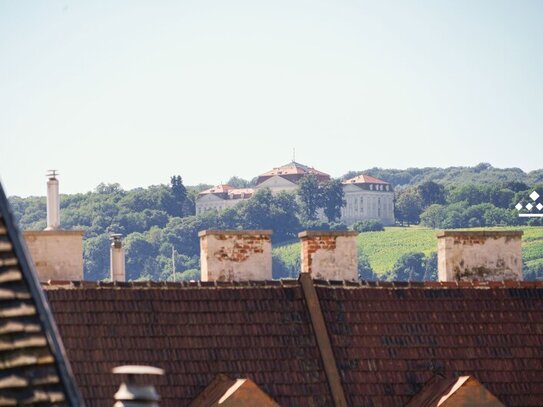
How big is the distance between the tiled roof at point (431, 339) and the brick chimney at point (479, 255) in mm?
2423

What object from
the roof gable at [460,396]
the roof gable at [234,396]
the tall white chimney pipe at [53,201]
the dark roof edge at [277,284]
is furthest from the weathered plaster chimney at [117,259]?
the roof gable at [234,396]

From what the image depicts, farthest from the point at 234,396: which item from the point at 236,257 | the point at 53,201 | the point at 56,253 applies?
the point at 53,201

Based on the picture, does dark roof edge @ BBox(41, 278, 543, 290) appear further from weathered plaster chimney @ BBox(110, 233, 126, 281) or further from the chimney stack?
the chimney stack

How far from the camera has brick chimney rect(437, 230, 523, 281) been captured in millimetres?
25891

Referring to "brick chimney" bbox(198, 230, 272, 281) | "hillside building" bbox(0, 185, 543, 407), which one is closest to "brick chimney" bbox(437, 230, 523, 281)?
"hillside building" bbox(0, 185, 543, 407)

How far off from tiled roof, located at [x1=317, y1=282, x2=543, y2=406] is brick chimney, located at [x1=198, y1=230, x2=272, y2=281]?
2.33 metres

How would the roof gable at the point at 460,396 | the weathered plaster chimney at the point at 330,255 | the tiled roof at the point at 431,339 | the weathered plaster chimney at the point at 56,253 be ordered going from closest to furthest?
the roof gable at the point at 460,396 → the tiled roof at the point at 431,339 → the weathered plaster chimney at the point at 56,253 → the weathered plaster chimney at the point at 330,255

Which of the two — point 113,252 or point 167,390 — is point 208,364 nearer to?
point 167,390

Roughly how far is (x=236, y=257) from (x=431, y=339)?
343 centimetres

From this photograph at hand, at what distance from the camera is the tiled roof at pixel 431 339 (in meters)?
21.6

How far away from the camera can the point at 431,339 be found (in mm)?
22344

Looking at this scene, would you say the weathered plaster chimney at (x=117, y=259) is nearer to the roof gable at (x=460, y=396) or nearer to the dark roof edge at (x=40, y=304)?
the roof gable at (x=460, y=396)

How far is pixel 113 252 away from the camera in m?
29.0

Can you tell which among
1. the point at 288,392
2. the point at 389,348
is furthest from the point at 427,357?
the point at 288,392
